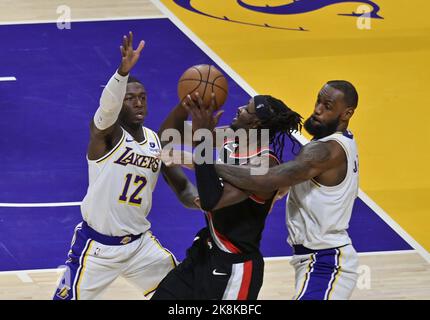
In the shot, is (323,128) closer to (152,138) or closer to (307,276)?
(307,276)

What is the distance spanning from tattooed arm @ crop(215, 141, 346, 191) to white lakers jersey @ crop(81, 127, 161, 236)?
1.13 meters

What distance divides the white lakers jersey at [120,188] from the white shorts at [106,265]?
4.8 inches

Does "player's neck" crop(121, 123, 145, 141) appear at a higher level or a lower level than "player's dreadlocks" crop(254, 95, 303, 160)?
lower

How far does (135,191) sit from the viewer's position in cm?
730

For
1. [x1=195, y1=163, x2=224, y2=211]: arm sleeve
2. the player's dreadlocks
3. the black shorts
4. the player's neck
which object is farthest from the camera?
the player's neck

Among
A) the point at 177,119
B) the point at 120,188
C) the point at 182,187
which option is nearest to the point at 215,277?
the point at 182,187

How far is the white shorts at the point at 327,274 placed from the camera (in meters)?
6.48

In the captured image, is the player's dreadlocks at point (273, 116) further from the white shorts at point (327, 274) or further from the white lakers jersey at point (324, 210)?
the white shorts at point (327, 274)

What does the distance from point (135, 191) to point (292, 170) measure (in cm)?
150

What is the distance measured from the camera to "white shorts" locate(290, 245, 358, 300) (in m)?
6.48

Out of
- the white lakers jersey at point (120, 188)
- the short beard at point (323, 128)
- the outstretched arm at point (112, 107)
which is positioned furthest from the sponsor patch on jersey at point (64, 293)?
the short beard at point (323, 128)

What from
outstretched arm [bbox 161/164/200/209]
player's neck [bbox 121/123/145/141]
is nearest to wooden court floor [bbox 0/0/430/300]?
outstretched arm [bbox 161/164/200/209]

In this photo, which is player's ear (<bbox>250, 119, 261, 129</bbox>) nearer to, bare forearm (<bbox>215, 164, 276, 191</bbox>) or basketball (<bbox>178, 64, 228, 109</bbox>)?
basketball (<bbox>178, 64, 228, 109</bbox>)
